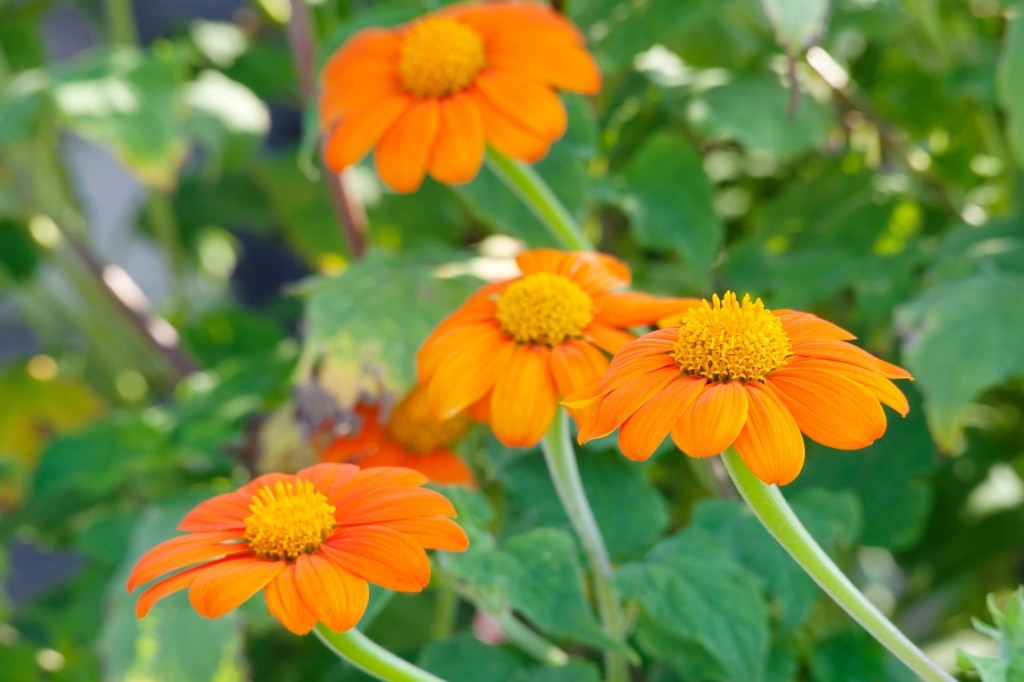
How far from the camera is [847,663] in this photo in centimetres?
46

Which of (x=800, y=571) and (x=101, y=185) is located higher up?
(x=800, y=571)

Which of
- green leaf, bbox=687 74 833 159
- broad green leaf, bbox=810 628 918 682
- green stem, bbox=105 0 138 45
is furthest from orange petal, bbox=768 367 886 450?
green stem, bbox=105 0 138 45

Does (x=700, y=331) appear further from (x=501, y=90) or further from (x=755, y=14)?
(x=755, y=14)

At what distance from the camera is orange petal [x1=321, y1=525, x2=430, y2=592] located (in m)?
0.29

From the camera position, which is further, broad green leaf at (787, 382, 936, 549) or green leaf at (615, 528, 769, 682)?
broad green leaf at (787, 382, 936, 549)

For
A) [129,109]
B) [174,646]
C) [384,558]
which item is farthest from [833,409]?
[129,109]

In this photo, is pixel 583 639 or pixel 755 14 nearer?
pixel 583 639

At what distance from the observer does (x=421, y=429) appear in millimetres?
487

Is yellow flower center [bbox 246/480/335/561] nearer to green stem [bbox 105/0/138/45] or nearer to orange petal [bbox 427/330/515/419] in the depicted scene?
orange petal [bbox 427/330/515/419]

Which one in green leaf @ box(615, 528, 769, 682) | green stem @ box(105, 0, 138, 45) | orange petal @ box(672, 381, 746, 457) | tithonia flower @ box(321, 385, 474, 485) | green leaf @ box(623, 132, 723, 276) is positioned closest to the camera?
orange petal @ box(672, 381, 746, 457)

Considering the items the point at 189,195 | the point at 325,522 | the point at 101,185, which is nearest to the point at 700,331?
the point at 325,522

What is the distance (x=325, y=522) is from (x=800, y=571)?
0.21m

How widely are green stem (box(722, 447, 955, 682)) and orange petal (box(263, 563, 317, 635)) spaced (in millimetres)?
115

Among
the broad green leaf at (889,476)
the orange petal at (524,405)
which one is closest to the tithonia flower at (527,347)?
the orange petal at (524,405)
